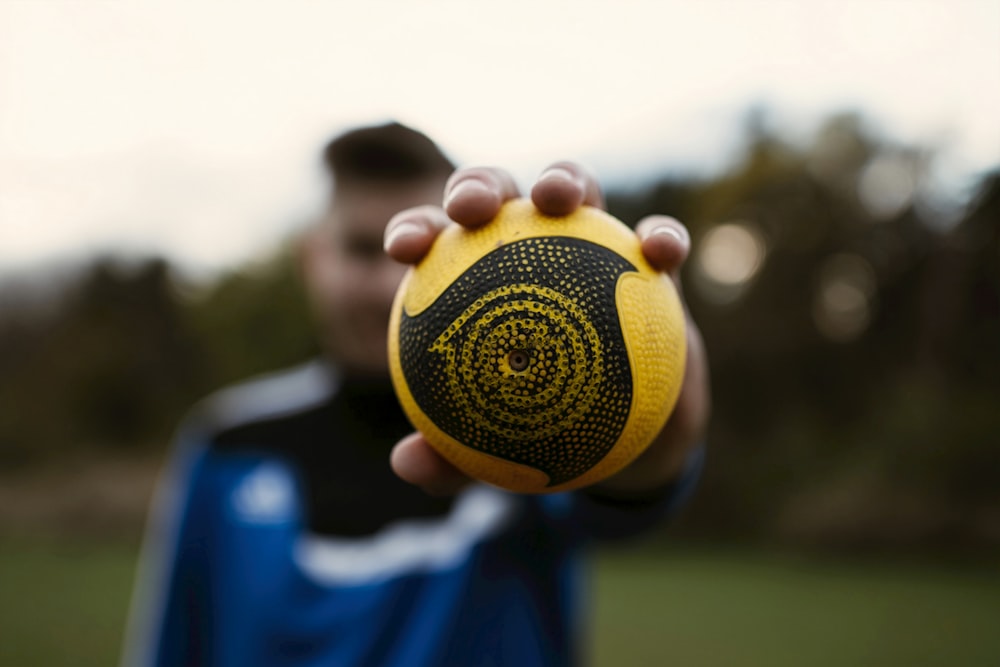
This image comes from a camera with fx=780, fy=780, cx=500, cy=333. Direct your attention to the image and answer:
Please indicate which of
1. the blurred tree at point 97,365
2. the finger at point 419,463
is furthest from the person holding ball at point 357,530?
the blurred tree at point 97,365

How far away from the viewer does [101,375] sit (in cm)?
2650

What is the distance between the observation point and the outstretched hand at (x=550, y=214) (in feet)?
5.97

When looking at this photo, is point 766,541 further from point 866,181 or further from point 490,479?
point 490,479

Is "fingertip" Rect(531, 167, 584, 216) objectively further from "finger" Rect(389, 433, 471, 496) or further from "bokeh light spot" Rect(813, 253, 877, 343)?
"bokeh light spot" Rect(813, 253, 877, 343)

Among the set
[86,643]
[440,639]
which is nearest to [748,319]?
[86,643]

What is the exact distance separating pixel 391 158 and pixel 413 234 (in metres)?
1.65

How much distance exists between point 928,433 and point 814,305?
17.5 feet

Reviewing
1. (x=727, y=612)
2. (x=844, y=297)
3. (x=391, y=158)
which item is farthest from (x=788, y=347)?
(x=391, y=158)

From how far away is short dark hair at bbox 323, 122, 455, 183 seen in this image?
11.1 ft

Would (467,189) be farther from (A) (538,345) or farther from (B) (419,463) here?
(B) (419,463)

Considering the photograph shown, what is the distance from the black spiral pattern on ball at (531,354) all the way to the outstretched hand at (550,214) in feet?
0.33

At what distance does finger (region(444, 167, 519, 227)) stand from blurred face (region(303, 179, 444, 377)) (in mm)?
1209

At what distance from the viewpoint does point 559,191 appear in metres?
1.82

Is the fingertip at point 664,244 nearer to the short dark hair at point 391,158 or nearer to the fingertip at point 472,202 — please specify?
the fingertip at point 472,202
